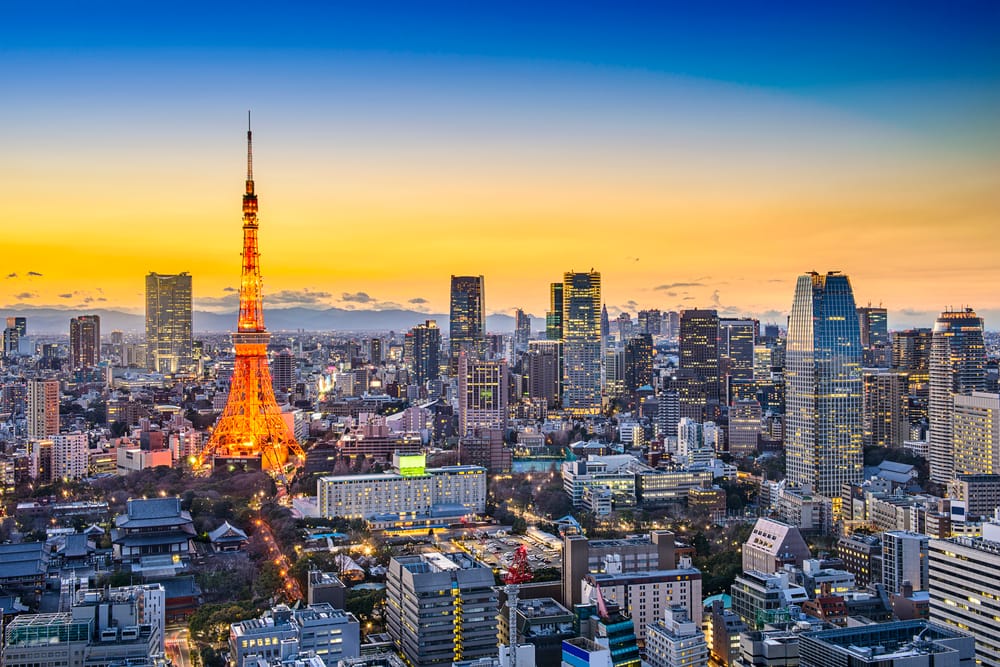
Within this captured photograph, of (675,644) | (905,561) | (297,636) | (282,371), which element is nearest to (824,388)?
(905,561)

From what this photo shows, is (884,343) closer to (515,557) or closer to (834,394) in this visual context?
(834,394)

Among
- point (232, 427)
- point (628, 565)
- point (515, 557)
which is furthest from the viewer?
point (232, 427)

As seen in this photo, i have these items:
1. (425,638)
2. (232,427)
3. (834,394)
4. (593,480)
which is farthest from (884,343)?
(425,638)

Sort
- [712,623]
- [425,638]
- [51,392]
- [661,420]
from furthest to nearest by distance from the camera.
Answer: [661,420], [51,392], [712,623], [425,638]

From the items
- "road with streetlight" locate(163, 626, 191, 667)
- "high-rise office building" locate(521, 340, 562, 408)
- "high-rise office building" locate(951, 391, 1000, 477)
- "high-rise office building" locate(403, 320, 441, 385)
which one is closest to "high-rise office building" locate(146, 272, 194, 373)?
"high-rise office building" locate(403, 320, 441, 385)

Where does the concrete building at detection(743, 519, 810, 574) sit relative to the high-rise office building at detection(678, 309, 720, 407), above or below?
below

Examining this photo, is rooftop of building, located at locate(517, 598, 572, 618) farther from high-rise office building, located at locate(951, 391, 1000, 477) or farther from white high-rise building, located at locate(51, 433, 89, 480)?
white high-rise building, located at locate(51, 433, 89, 480)

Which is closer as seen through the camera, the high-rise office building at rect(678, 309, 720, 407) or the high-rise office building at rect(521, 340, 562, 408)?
the high-rise office building at rect(678, 309, 720, 407)

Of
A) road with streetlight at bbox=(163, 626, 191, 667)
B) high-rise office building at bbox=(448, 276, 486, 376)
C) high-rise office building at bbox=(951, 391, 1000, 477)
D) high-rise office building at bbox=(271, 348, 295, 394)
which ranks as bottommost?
road with streetlight at bbox=(163, 626, 191, 667)

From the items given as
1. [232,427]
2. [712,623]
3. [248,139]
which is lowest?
[712,623]
